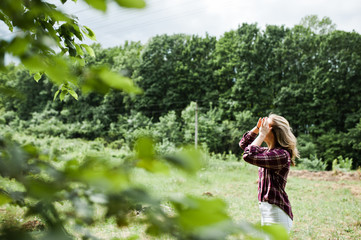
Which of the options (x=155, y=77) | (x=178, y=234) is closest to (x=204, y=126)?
(x=155, y=77)

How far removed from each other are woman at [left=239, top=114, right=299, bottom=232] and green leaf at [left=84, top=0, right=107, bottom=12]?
6.59 feet

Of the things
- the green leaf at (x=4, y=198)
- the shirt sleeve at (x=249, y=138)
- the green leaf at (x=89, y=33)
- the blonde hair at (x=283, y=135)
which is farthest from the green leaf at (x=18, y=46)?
the shirt sleeve at (x=249, y=138)

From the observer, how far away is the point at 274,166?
2191 millimetres

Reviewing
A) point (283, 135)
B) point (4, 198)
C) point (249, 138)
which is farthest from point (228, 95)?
point (4, 198)

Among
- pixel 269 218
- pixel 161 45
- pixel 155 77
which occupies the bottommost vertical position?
pixel 269 218

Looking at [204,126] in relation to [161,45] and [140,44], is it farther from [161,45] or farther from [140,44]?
[140,44]

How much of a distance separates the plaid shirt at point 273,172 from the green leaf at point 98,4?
2009 mm

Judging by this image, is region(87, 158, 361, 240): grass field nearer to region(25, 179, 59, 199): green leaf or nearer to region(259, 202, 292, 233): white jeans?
region(259, 202, 292, 233): white jeans

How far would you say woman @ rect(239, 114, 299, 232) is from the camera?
2.20m

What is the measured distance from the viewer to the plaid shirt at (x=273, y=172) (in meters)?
2.19

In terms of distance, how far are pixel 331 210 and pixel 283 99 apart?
18.5 meters

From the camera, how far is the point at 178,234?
1.39 feet

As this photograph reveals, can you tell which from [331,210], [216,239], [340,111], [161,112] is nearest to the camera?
[216,239]

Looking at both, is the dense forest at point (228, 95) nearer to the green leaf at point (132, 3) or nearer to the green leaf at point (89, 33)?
the green leaf at point (89, 33)
